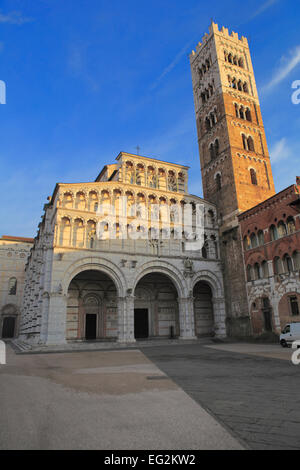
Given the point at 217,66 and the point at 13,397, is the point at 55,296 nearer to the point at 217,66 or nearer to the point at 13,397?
the point at 13,397

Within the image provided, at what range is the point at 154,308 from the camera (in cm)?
3195

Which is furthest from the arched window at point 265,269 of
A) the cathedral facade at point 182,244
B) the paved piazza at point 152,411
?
the paved piazza at point 152,411

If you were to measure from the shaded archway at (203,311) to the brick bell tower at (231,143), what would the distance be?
380 cm

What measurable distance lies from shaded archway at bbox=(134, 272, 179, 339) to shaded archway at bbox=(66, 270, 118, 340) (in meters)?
2.71

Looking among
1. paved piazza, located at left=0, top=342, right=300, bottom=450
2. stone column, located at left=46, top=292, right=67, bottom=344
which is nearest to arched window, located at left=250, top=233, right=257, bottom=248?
stone column, located at left=46, top=292, right=67, bottom=344

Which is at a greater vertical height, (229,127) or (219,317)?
(229,127)

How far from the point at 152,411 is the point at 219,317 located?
25575 millimetres

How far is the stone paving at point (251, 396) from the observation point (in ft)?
15.1

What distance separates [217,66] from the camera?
37.0 m

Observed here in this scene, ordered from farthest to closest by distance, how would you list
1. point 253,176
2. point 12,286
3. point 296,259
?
point 12,286
point 253,176
point 296,259

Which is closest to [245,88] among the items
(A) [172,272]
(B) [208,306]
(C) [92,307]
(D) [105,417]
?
(A) [172,272]

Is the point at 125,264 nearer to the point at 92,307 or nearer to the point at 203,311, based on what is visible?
the point at 92,307

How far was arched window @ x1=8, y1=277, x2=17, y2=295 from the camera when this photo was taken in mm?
48125

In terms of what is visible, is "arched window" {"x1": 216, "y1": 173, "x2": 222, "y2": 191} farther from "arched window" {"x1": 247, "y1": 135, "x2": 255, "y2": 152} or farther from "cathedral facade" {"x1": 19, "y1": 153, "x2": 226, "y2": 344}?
"arched window" {"x1": 247, "y1": 135, "x2": 255, "y2": 152}
